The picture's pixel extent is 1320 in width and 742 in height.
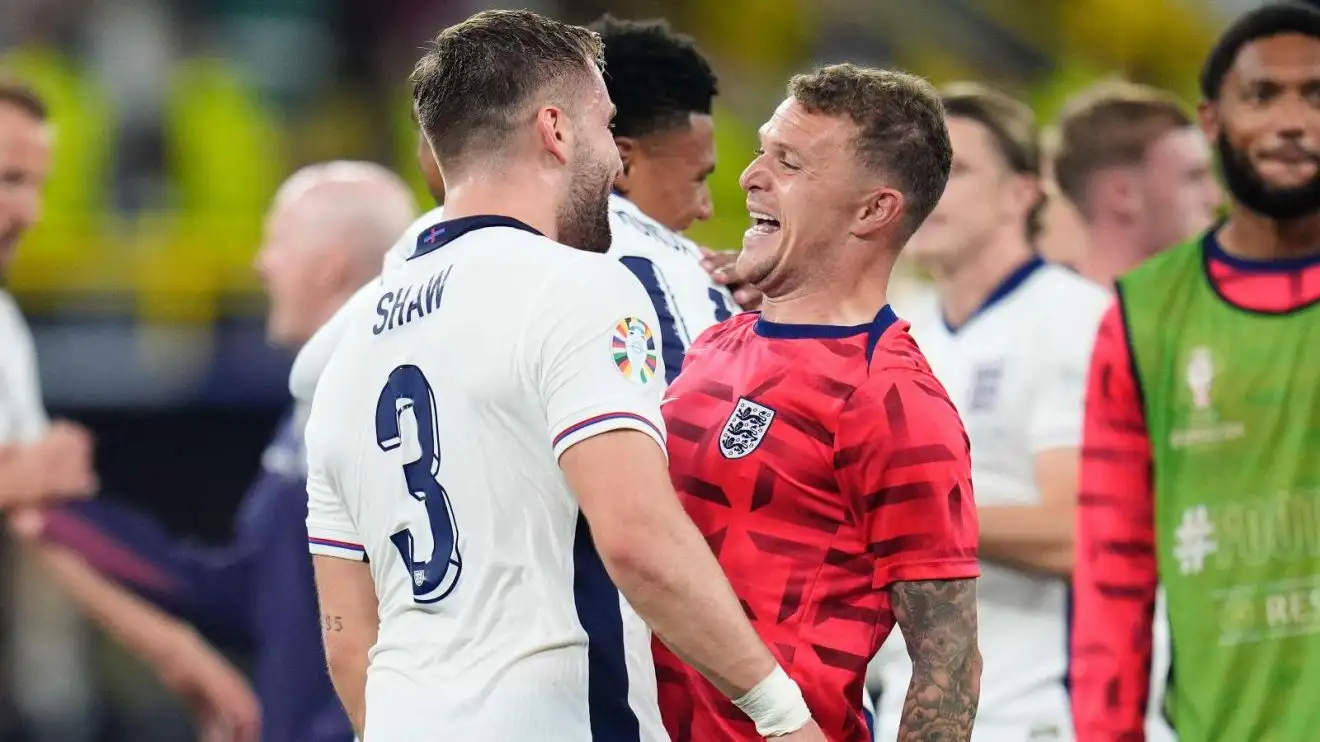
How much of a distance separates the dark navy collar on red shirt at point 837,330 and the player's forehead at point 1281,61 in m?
1.52

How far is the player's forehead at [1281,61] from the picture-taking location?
4.38 metres

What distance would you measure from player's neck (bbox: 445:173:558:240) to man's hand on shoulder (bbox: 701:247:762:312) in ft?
2.59

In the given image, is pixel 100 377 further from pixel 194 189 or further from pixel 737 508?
pixel 737 508

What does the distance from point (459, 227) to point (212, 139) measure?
8551mm

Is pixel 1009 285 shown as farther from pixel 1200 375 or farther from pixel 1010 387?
pixel 1200 375

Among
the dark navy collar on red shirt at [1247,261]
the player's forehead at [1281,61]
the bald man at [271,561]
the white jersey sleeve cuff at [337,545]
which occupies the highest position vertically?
the player's forehead at [1281,61]

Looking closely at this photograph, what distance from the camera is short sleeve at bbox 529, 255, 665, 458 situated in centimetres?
295

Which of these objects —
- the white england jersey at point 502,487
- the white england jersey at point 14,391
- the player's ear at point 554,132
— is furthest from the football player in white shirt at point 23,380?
the player's ear at point 554,132

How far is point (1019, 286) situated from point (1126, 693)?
1.67m

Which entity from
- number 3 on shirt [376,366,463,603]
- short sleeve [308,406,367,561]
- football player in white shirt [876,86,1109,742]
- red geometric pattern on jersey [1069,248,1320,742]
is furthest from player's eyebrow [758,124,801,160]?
football player in white shirt [876,86,1109,742]

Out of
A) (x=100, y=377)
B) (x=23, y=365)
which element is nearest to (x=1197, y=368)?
(x=23, y=365)

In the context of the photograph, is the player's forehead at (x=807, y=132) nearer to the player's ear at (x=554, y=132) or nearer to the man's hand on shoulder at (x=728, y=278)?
the player's ear at (x=554, y=132)

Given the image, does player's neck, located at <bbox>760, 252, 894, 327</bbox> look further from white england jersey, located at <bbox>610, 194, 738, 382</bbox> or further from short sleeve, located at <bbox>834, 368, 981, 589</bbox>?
white england jersey, located at <bbox>610, 194, 738, 382</bbox>

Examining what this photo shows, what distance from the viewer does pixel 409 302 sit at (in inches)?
126
